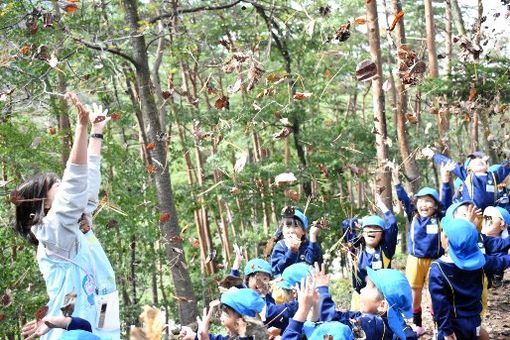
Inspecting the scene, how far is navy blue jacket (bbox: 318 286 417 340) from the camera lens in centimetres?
394

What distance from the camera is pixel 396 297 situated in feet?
13.2

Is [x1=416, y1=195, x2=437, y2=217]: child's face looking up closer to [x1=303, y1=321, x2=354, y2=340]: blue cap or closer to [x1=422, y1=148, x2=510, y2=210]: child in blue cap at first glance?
[x1=422, y1=148, x2=510, y2=210]: child in blue cap

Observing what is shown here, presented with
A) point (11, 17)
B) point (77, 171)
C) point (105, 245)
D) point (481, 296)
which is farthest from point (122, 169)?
point (77, 171)

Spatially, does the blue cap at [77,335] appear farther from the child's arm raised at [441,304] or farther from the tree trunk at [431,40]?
the tree trunk at [431,40]

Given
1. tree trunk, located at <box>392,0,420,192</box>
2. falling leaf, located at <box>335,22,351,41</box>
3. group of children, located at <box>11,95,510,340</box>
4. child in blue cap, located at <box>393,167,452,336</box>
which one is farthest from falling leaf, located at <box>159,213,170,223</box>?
falling leaf, located at <box>335,22,351,41</box>

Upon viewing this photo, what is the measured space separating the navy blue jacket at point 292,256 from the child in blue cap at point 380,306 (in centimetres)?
A: 188

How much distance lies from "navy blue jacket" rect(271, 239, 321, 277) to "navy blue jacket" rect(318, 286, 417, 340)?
182 centimetres

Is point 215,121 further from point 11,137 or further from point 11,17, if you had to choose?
point 11,17

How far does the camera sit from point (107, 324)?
3.21 metres

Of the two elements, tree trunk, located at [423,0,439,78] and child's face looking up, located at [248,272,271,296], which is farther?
tree trunk, located at [423,0,439,78]

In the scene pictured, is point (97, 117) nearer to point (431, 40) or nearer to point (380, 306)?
point (380, 306)

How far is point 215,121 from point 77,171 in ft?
32.6

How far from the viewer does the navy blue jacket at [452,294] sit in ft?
15.9

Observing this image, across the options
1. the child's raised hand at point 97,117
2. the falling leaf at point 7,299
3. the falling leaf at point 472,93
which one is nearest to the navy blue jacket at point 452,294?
the child's raised hand at point 97,117
